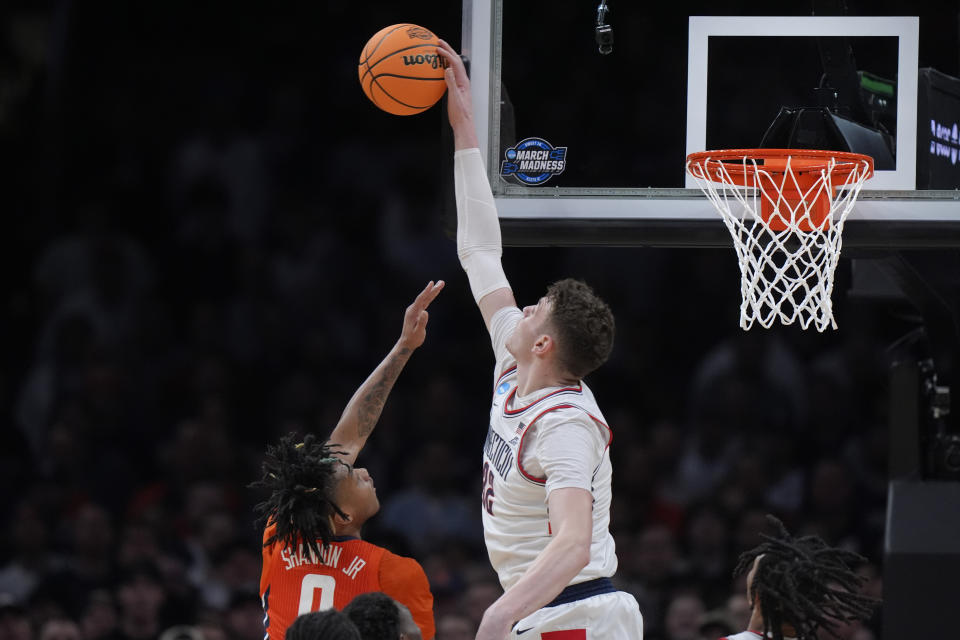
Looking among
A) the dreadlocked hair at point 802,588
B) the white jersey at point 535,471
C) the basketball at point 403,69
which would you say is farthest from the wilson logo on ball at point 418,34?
the dreadlocked hair at point 802,588

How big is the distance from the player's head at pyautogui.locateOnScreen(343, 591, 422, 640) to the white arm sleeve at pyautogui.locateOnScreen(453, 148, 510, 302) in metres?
1.16

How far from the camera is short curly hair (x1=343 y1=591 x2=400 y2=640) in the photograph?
10.5ft

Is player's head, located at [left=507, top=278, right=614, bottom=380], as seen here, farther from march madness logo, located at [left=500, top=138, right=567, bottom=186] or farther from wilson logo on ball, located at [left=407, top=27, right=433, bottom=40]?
wilson logo on ball, located at [left=407, top=27, right=433, bottom=40]

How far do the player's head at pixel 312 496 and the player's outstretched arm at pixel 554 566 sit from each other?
88 centimetres

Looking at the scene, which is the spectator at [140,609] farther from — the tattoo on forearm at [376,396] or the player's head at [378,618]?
the player's head at [378,618]

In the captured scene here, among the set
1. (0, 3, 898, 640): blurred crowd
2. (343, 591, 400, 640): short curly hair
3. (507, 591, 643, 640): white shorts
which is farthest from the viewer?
(0, 3, 898, 640): blurred crowd

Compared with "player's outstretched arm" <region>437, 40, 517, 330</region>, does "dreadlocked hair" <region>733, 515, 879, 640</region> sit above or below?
below

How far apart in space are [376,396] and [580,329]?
113cm

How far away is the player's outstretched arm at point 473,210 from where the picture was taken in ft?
13.3

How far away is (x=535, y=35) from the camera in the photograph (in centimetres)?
455

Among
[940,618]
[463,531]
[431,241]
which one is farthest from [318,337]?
[940,618]

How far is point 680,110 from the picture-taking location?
457 centimetres

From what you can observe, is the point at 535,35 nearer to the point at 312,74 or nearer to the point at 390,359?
the point at 390,359

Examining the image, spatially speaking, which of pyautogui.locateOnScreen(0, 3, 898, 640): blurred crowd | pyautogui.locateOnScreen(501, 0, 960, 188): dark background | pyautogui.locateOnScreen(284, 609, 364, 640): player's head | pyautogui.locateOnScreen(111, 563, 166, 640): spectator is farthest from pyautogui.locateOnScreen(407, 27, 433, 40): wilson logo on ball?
pyautogui.locateOnScreen(111, 563, 166, 640): spectator
